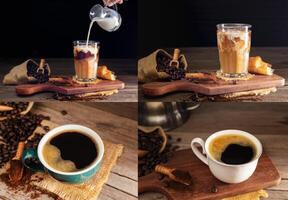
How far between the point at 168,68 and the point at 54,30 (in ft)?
1.19

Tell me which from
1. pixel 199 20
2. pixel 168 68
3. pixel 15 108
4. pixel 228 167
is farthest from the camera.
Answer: pixel 199 20

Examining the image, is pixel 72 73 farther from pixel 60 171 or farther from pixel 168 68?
pixel 60 171

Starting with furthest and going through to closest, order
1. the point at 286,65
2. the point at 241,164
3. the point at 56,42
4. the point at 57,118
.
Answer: the point at 56,42, the point at 286,65, the point at 57,118, the point at 241,164

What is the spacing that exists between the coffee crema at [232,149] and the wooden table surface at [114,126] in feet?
0.41

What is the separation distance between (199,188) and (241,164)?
0.07 m

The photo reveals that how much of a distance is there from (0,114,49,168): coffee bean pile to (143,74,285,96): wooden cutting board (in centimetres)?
23

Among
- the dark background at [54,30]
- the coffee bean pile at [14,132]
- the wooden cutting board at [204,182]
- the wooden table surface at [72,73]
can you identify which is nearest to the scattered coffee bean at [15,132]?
the coffee bean pile at [14,132]

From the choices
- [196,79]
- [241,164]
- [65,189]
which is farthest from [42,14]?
[241,164]

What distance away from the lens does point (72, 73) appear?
988mm

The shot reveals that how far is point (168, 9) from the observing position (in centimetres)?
107

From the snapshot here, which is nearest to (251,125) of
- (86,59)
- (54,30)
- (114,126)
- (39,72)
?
(114,126)

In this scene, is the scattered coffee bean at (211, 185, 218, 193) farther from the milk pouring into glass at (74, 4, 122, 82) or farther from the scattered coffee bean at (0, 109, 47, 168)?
the milk pouring into glass at (74, 4, 122, 82)

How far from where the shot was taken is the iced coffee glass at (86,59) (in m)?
0.91

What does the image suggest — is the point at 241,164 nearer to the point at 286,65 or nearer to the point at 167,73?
the point at 167,73
